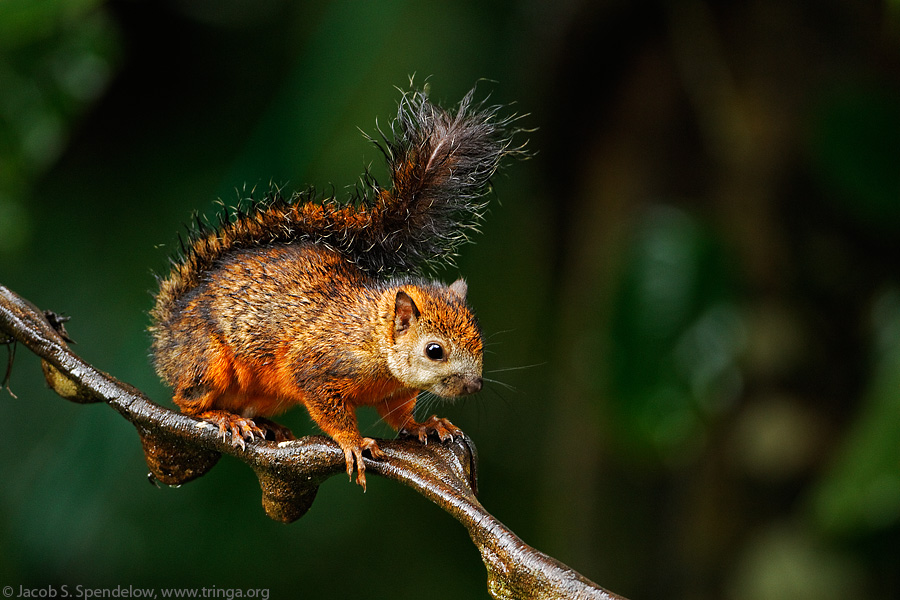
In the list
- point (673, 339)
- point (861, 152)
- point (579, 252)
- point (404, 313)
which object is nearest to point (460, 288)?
point (404, 313)

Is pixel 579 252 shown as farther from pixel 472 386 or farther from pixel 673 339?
pixel 472 386

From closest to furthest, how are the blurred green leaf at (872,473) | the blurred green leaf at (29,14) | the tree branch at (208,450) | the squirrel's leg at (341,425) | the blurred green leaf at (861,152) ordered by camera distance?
the tree branch at (208,450), the squirrel's leg at (341,425), the blurred green leaf at (872,473), the blurred green leaf at (29,14), the blurred green leaf at (861,152)

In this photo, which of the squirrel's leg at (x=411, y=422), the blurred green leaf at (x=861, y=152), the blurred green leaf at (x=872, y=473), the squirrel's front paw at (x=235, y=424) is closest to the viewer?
the squirrel's front paw at (x=235, y=424)

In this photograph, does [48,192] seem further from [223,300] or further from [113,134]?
[223,300]

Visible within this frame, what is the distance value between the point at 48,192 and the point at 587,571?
117 inches

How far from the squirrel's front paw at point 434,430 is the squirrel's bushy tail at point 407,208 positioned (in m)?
0.32

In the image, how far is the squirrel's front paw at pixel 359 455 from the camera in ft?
5.08

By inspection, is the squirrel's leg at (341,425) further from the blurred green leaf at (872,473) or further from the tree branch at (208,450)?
the blurred green leaf at (872,473)

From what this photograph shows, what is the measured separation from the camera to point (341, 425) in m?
1.77

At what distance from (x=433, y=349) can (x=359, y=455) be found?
30 centimetres

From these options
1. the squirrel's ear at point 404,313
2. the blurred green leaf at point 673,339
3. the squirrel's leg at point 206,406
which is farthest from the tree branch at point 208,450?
the blurred green leaf at point 673,339

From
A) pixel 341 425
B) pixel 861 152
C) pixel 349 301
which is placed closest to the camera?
pixel 341 425

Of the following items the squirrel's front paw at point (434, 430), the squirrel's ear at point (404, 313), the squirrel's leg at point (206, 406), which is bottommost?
the squirrel's leg at point (206, 406)

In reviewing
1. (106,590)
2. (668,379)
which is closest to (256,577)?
(106,590)
